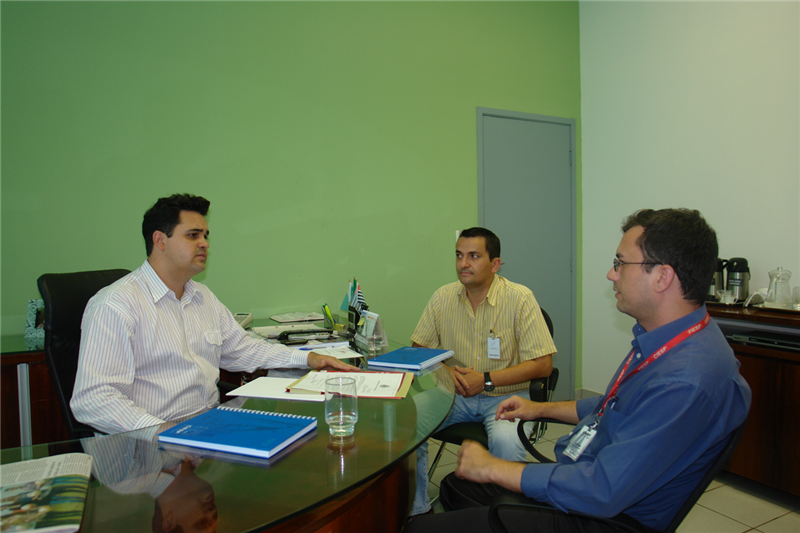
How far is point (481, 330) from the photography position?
263 centimetres

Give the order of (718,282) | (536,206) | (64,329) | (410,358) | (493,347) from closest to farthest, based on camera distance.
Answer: (64,329) → (410,358) → (493,347) → (718,282) → (536,206)

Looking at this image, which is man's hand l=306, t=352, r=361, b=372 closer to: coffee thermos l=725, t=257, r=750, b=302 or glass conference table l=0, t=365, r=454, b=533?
glass conference table l=0, t=365, r=454, b=533

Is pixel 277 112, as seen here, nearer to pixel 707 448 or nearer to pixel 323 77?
pixel 323 77

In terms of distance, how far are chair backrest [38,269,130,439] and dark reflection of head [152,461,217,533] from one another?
830mm

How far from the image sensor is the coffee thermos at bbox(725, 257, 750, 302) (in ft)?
10.1

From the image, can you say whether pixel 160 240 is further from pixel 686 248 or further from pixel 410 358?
pixel 686 248

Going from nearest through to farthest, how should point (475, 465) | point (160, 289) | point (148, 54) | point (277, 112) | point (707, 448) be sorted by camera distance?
point (707, 448)
point (475, 465)
point (160, 289)
point (148, 54)
point (277, 112)

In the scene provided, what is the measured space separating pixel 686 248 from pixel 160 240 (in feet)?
6.21

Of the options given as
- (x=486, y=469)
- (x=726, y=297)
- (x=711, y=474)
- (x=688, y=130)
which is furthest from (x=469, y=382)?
(x=688, y=130)

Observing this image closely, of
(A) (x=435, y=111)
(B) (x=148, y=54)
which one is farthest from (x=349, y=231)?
(B) (x=148, y=54)

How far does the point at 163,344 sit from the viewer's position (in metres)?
1.77

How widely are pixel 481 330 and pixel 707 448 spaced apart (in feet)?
4.79

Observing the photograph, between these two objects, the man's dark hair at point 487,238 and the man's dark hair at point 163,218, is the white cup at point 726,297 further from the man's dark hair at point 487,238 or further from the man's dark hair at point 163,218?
the man's dark hair at point 163,218

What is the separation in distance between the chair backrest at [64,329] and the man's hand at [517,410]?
147cm
